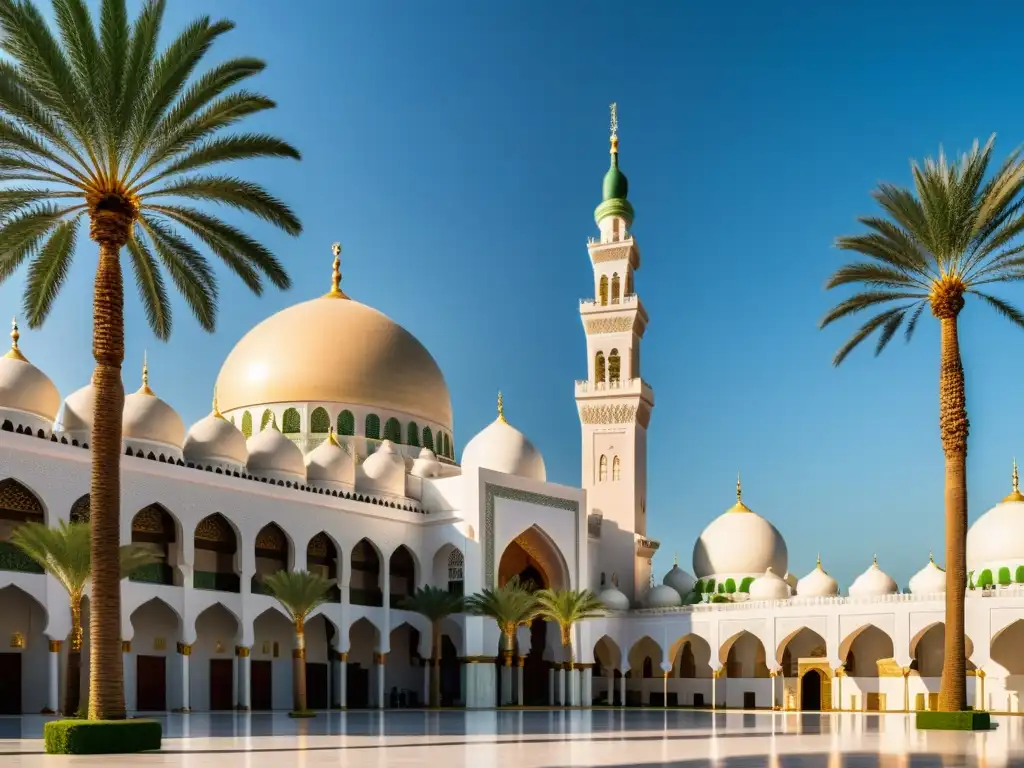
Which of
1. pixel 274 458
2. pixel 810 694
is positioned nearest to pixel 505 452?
pixel 274 458

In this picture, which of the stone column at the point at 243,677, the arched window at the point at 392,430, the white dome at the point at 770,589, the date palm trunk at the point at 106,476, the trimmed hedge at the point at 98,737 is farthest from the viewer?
the white dome at the point at 770,589

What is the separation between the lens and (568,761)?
503 inches

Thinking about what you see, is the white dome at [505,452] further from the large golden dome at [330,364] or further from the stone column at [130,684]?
the stone column at [130,684]

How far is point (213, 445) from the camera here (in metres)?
32.0

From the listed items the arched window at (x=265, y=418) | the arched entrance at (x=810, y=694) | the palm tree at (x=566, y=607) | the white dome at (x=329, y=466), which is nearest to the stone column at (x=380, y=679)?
the palm tree at (x=566, y=607)

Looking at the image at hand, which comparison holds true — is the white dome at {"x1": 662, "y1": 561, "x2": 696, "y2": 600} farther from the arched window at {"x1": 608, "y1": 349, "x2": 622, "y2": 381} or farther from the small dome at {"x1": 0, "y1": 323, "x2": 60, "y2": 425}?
the small dome at {"x1": 0, "y1": 323, "x2": 60, "y2": 425}

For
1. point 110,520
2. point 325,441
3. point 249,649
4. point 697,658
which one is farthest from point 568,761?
point 697,658

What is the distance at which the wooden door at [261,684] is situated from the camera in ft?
105

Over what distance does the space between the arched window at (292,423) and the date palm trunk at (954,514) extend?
72.7ft

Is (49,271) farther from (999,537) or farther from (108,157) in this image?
(999,537)

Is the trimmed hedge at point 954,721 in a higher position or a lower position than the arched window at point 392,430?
lower

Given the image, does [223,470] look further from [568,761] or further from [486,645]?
[568,761]

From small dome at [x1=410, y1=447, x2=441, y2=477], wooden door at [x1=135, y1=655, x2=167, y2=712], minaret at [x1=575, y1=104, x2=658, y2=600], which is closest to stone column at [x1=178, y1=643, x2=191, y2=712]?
wooden door at [x1=135, y1=655, x2=167, y2=712]

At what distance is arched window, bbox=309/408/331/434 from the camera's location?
3934 centimetres
